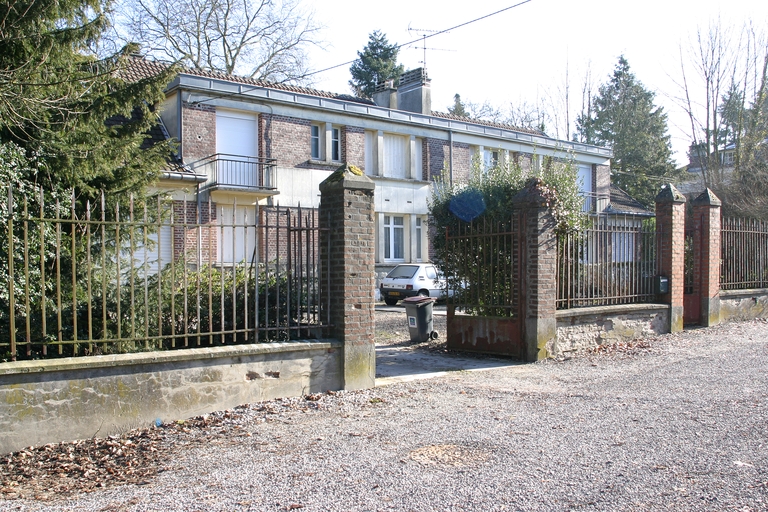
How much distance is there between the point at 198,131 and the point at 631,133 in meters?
36.5

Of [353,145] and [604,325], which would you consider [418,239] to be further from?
Answer: [604,325]

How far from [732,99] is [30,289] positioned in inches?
1210

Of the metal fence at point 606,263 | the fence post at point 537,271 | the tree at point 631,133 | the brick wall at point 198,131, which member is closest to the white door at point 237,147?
the brick wall at point 198,131

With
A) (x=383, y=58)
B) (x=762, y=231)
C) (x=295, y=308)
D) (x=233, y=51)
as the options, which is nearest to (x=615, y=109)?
(x=383, y=58)

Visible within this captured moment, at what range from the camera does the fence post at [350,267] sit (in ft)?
25.7

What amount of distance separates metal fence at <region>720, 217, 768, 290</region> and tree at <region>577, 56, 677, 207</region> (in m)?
28.7

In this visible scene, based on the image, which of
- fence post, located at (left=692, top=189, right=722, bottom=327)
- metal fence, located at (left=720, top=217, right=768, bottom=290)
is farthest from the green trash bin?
metal fence, located at (left=720, top=217, right=768, bottom=290)

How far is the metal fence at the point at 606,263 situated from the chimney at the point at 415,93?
51.0 feet

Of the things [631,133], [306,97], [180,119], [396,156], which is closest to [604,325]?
[180,119]

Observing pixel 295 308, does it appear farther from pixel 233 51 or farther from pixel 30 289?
pixel 233 51

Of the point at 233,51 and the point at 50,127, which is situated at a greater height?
the point at 233,51

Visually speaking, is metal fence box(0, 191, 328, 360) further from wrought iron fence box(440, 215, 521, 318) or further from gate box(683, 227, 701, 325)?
gate box(683, 227, 701, 325)

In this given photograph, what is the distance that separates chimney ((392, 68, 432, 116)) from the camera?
27.5 meters

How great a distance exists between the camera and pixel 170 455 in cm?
566
